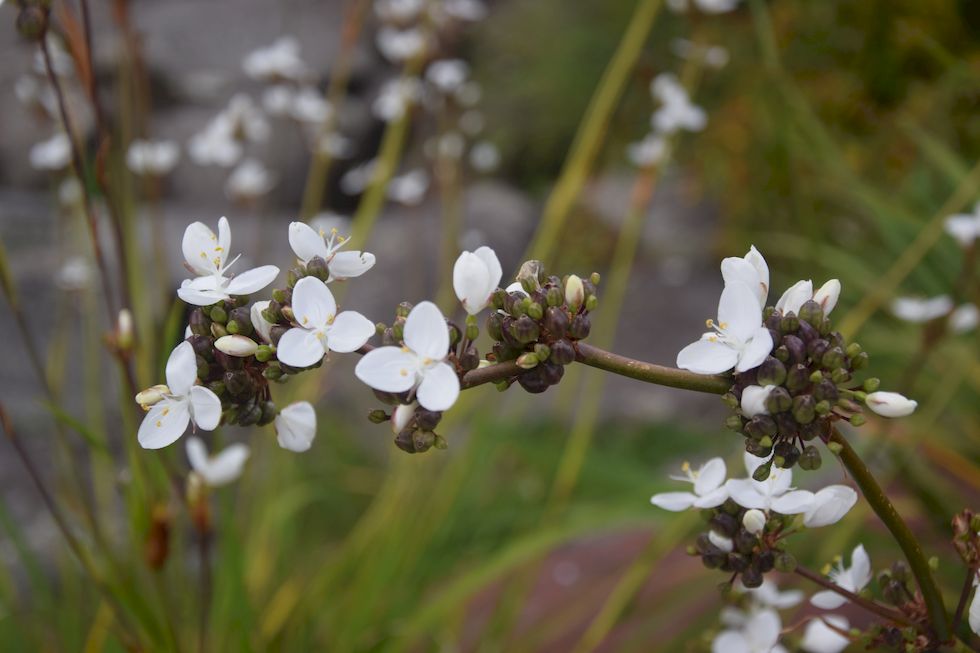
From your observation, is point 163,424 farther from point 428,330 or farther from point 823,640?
point 823,640

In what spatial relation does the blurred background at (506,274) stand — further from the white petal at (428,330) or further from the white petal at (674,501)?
the white petal at (428,330)

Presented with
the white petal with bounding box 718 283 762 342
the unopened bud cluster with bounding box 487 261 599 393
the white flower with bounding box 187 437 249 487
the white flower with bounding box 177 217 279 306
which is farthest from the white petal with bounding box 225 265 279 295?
the white flower with bounding box 187 437 249 487

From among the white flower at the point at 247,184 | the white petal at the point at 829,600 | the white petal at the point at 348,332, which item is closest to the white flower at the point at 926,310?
the white petal at the point at 829,600

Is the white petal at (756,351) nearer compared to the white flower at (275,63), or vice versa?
the white petal at (756,351)

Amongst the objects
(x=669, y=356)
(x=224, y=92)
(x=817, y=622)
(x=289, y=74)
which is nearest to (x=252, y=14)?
(x=224, y=92)

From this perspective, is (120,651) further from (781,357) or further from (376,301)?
(376,301)

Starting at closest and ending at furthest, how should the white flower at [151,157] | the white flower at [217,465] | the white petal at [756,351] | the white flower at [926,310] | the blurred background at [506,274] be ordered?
the white petal at [756,351] < the white flower at [217,465] < the white flower at [926,310] < the blurred background at [506,274] < the white flower at [151,157]
